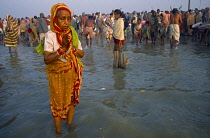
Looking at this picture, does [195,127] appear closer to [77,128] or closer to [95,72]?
[77,128]

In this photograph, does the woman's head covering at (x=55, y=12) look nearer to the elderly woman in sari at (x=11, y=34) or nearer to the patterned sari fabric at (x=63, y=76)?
the patterned sari fabric at (x=63, y=76)

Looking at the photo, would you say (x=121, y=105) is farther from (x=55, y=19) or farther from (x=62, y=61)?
(x=55, y=19)

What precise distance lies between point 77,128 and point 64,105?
22.9 inches

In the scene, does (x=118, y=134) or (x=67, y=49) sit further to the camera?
A: (x=118, y=134)

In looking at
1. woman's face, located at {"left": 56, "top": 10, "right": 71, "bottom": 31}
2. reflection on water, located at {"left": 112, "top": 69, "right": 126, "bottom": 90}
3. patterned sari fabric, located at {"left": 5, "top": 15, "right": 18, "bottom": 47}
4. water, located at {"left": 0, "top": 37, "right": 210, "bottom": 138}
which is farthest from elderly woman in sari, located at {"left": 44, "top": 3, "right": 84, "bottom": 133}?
patterned sari fabric, located at {"left": 5, "top": 15, "right": 18, "bottom": 47}

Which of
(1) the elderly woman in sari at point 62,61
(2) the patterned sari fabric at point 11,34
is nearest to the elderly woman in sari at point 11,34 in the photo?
(2) the patterned sari fabric at point 11,34

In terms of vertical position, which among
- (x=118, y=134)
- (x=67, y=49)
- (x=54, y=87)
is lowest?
(x=118, y=134)

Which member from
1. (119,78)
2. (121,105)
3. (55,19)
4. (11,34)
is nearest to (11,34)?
(11,34)

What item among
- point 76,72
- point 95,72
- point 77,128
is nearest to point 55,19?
point 76,72

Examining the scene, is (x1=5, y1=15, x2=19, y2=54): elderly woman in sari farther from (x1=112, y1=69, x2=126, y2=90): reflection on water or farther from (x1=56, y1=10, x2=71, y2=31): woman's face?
(x1=56, y1=10, x2=71, y2=31): woman's face

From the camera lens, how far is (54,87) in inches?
106

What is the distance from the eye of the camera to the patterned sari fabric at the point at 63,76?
2604mm

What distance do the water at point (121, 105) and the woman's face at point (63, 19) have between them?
63.0 inches

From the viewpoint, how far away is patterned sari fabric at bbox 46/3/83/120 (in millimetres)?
2604
